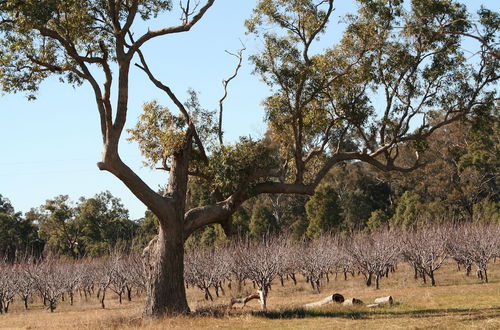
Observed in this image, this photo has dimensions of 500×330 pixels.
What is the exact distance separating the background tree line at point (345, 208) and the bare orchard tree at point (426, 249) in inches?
212

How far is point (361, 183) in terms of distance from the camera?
58.8 meters

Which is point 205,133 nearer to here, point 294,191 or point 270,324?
point 294,191

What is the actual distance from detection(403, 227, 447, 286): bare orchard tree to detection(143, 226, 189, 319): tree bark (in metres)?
17.3

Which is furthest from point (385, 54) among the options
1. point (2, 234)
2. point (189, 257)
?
point (2, 234)

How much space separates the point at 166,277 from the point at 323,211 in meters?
32.0

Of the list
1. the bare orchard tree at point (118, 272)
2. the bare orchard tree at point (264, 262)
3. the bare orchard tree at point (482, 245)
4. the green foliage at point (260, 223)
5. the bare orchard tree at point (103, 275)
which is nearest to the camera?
the bare orchard tree at point (264, 262)

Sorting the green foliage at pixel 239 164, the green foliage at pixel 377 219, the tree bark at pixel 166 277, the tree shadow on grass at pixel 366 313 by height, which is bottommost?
the tree shadow on grass at pixel 366 313

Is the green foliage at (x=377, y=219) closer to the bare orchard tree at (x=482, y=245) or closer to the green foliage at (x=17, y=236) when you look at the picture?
the bare orchard tree at (x=482, y=245)

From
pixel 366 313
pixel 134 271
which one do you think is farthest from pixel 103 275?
pixel 366 313

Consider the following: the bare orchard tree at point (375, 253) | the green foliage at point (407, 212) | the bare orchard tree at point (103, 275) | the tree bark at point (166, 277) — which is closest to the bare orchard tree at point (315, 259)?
the bare orchard tree at point (375, 253)

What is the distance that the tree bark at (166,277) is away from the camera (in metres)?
16.3

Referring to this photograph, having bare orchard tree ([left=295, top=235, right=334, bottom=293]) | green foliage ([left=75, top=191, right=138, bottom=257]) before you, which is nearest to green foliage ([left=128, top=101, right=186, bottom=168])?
bare orchard tree ([left=295, top=235, right=334, bottom=293])

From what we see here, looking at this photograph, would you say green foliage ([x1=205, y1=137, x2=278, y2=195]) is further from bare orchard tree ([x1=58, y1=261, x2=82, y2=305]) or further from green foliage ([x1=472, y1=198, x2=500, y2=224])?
green foliage ([x1=472, y1=198, x2=500, y2=224])

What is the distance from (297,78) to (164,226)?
5.34m
